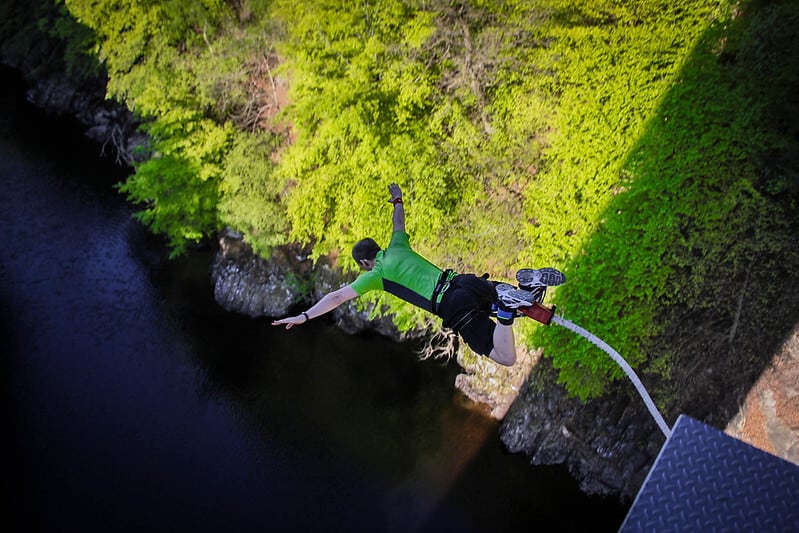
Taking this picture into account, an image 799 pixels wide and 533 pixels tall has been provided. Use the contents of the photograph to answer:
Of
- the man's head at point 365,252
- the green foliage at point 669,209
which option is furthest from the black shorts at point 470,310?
the green foliage at point 669,209

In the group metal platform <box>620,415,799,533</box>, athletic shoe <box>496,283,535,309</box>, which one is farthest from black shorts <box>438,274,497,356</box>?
metal platform <box>620,415,799,533</box>

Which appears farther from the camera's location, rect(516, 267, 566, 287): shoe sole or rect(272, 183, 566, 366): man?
rect(272, 183, 566, 366): man

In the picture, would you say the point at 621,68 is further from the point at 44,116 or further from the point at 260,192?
the point at 44,116

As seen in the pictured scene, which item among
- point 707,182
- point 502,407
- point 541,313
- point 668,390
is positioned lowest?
point 502,407

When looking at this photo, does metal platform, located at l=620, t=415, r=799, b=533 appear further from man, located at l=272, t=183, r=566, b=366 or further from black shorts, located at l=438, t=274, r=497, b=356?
black shorts, located at l=438, t=274, r=497, b=356

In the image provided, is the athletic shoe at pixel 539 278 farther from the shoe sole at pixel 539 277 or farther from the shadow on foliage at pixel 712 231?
the shadow on foliage at pixel 712 231

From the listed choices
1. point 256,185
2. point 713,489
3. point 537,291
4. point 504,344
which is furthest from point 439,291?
point 256,185

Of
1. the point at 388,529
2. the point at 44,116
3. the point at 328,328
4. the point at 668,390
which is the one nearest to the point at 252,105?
the point at 328,328
